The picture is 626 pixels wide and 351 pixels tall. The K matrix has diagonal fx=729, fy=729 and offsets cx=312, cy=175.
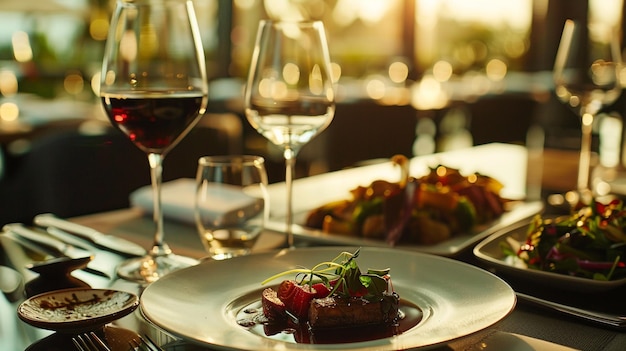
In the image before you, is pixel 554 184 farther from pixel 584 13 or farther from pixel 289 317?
pixel 584 13

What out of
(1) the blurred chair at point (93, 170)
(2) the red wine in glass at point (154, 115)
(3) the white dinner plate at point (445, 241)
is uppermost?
(2) the red wine in glass at point (154, 115)

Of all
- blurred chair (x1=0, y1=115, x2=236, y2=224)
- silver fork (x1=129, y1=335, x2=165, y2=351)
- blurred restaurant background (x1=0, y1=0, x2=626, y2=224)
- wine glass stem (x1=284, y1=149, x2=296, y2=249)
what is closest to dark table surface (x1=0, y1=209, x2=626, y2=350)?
silver fork (x1=129, y1=335, x2=165, y2=351)

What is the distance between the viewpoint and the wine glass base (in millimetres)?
964

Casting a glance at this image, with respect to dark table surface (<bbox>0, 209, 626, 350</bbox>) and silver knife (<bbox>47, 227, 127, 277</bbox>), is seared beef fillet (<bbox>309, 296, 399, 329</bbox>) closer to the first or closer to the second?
dark table surface (<bbox>0, 209, 626, 350</bbox>)

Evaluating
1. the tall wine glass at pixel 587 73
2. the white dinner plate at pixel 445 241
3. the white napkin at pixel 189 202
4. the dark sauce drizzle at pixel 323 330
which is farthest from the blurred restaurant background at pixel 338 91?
the dark sauce drizzle at pixel 323 330

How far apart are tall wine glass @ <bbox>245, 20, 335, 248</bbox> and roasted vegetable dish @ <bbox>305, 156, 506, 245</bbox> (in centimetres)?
13

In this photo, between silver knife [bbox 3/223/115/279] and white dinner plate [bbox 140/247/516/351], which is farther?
silver knife [bbox 3/223/115/279]

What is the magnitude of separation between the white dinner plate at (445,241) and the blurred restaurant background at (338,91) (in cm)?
52

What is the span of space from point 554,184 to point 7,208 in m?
2.38

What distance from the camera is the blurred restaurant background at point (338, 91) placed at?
2250mm

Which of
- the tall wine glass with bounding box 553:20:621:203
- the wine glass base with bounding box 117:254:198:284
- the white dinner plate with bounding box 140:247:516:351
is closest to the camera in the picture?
the white dinner plate with bounding box 140:247:516:351

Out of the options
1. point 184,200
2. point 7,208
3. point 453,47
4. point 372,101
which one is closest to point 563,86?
point 184,200

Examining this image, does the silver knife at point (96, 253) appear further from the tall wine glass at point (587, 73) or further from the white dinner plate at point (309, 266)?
the tall wine glass at point (587, 73)

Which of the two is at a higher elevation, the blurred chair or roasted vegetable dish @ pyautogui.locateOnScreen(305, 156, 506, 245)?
roasted vegetable dish @ pyautogui.locateOnScreen(305, 156, 506, 245)
